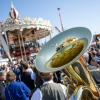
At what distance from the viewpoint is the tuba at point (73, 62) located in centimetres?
343

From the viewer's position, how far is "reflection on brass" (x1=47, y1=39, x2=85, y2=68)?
11.6ft

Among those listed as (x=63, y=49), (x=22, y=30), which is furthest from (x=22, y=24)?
(x=63, y=49)

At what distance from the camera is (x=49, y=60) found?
148 inches

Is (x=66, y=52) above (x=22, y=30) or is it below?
Answer: below

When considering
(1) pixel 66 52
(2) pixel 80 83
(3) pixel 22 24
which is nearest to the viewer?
(2) pixel 80 83

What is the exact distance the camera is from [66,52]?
3.69m

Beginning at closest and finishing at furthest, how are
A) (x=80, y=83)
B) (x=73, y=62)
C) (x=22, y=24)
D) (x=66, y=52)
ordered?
(x=73, y=62)
(x=80, y=83)
(x=66, y=52)
(x=22, y=24)

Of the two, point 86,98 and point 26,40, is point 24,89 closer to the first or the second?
point 86,98

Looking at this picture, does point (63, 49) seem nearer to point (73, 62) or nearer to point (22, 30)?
point (73, 62)

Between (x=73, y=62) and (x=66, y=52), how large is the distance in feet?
1.43

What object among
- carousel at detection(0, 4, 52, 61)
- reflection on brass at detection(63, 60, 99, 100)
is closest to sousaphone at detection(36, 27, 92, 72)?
reflection on brass at detection(63, 60, 99, 100)

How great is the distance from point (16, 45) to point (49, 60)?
140 feet

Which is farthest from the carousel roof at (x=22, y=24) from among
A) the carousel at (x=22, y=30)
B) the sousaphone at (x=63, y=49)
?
the sousaphone at (x=63, y=49)

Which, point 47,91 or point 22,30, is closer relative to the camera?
point 47,91
